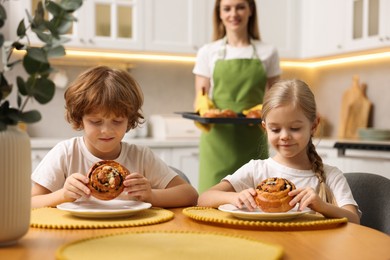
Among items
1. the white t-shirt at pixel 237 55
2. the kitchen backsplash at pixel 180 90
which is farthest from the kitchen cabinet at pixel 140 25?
the white t-shirt at pixel 237 55

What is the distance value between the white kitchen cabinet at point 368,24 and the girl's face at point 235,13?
1.16m

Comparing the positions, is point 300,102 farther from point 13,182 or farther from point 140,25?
point 140,25

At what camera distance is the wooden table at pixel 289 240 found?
0.95 metres

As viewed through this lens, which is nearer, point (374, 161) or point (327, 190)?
point (327, 190)

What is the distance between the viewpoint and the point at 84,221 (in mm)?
1193

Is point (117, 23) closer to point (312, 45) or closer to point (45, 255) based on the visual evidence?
point (312, 45)

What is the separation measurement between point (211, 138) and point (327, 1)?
1.86 metres

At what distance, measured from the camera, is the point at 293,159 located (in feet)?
5.50

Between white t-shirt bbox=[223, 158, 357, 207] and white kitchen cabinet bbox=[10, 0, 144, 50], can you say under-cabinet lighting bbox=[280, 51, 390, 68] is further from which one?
white t-shirt bbox=[223, 158, 357, 207]

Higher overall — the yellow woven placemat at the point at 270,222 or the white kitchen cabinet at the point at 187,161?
the yellow woven placemat at the point at 270,222

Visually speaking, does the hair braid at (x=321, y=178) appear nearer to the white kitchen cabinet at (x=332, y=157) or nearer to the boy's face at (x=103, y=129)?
the boy's face at (x=103, y=129)

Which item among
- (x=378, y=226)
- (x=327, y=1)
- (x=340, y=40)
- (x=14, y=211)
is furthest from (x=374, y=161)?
(x=14, y=211)

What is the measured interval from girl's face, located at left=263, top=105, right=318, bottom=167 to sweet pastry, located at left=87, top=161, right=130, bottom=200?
0.49 m

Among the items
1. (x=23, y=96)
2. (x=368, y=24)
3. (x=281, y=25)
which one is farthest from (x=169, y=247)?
(x=281, y=25)
